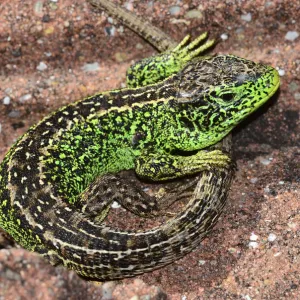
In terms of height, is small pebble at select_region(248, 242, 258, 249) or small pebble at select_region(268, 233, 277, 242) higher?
small pebble at select_region(268, 233, 277, 242)

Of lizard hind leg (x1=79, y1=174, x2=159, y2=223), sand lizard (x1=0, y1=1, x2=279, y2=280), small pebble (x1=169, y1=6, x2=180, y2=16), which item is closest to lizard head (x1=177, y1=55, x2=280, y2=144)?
sand lizard (x1=0, y1=1, x2=279, y2=280)

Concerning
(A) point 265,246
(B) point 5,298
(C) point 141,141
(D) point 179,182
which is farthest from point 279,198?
(B) point 5,298

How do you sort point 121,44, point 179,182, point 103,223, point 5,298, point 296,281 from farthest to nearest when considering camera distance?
point 121,44 → point 179,182 → point 103,223 → point 296,281 → point 5,298

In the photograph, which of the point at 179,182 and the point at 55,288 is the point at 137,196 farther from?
the point at 55,288

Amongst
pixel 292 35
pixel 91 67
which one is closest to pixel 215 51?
pixel 292 35

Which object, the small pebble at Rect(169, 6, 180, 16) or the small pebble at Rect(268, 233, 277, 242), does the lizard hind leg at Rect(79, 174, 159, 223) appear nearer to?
the small pebble at Rect(268, 233, 277, 242)

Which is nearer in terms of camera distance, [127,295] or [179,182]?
[127,295]

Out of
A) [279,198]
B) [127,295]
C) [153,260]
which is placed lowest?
[127,295]
